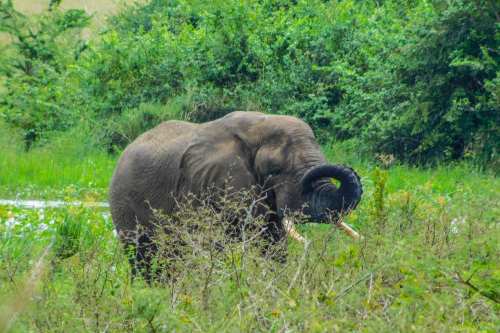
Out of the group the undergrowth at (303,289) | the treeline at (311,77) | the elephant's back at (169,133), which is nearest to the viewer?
the undergrowth at (303,289)

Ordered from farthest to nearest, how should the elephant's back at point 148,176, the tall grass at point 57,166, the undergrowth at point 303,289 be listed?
the tall grass at point 57,166, the elephant's back at point 148,176, the undergrowth at point 303,289

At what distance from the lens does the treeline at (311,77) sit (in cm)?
1789

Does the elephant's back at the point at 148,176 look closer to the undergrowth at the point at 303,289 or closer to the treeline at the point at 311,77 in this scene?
the undergrowth at the point at 303,289

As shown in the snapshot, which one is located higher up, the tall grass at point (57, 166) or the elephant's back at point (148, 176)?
the elephant's back at point (148, 176)

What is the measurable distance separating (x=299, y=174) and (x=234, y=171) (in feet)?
1.75

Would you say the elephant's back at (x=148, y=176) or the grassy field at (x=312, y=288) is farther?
the elephant's back at (x=148, y=176)

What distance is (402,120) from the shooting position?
18016 mm

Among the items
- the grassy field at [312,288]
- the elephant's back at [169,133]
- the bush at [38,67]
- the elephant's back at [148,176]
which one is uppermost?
the grassy field at [312,288]

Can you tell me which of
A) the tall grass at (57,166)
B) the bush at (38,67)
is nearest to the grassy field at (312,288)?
the tall grass at (57,166)

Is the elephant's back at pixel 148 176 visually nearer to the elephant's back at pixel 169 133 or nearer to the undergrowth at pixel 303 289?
the elephant's back at pixel 169 133

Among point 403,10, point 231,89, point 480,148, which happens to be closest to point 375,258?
point 480,148

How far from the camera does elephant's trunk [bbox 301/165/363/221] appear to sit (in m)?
9.09

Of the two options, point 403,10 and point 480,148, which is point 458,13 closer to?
point 480,148

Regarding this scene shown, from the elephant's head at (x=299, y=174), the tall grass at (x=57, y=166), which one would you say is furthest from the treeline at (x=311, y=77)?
the elephant's head at (x=299, y=174)
